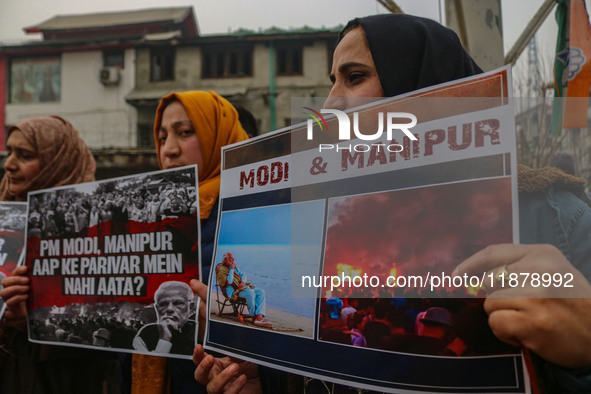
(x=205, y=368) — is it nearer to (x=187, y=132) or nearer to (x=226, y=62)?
(x=187, y=132)

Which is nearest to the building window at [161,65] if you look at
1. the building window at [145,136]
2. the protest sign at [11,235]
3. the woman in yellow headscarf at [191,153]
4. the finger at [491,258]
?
the building window at [145,136]

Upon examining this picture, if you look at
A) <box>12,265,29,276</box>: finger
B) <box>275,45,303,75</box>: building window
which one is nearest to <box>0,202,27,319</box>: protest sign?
<box>12,265,29,276</box>: finger

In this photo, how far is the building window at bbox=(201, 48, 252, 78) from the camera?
880 cm

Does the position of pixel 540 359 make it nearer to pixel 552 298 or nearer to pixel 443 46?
pixel 552 298

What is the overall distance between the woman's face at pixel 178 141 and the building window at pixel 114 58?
928 centimetres

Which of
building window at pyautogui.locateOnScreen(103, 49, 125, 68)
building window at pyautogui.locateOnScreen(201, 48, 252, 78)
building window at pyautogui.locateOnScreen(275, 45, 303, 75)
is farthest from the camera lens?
building window at pyautogui.locateOnScreen(103, 49, 125, 68)

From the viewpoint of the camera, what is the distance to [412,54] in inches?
35.2

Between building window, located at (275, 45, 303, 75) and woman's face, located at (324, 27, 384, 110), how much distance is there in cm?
764

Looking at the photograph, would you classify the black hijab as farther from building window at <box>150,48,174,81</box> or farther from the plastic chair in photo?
building window at <box>150,48,174,81</box>

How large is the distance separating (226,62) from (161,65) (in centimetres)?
149

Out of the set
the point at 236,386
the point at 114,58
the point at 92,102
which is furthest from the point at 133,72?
the point at 236,386

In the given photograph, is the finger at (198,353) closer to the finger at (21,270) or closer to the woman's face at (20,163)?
the finger at (21,270)

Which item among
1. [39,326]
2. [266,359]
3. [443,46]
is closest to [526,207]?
[443,46]

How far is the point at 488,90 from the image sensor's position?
2.06 ft
